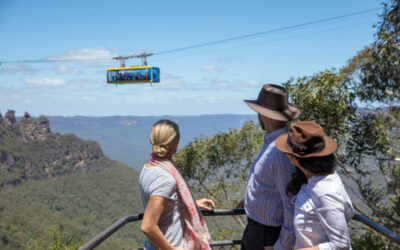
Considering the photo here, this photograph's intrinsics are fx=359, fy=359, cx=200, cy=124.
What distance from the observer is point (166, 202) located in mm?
1508

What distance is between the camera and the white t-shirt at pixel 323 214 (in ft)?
4.15

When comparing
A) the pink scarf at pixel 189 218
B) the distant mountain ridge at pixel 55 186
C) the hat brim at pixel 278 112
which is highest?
the hat brim at pixel 278 112

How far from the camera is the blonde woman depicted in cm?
148

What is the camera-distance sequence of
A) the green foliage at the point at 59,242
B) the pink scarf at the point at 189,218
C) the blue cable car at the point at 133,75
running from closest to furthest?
1. the pink scarf at the point at 189,218
2. the green foliage at the point at 59,242
3. the blue cable car at the point at 133,75

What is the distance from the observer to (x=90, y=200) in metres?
72.5

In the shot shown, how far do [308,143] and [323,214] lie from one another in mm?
264

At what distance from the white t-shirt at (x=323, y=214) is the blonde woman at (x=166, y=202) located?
49 centimetres

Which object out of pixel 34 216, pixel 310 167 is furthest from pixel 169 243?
pixel 34 216

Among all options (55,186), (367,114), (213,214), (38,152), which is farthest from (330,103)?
(38,152)

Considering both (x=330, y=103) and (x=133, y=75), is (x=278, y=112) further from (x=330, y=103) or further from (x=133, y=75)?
(x=133, y=75)

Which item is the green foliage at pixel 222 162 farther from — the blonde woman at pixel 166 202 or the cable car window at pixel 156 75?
the blonde woman at pixel 166 202

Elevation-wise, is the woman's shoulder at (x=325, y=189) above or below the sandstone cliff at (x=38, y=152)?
above

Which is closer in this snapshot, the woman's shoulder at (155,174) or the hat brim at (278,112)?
the woman's shoulder at (155,174)

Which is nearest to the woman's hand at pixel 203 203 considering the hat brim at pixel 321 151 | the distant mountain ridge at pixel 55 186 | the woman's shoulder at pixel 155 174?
the woman's shoulder at pixel 155 174
